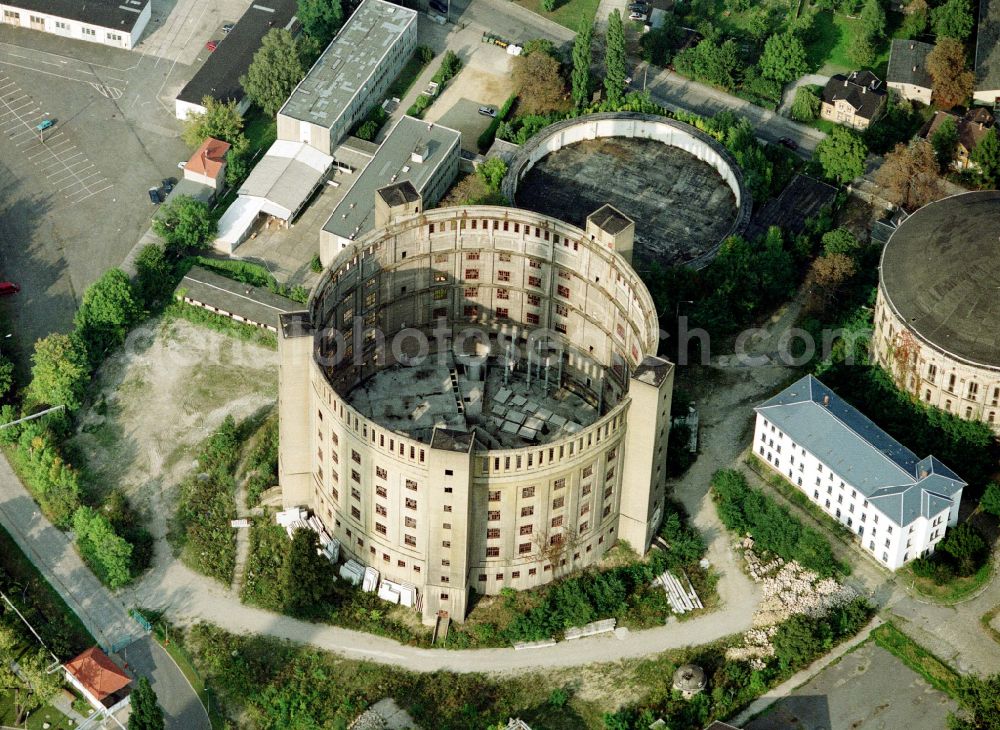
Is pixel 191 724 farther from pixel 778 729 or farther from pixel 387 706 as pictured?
pixel 778 729

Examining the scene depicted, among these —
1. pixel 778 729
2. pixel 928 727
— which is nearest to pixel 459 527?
pixel 778 729

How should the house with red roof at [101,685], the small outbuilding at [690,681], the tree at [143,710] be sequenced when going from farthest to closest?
Answer: 1. the small outbuilding at [690,681]
2. the house with red roof at [101,685]
3. the tree at [143,710]

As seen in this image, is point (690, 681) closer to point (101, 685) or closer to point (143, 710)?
point (143, 710)

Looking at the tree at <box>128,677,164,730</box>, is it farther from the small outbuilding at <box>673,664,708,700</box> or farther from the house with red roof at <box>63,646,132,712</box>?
the small outbuilding at <box>673,664,708,700</box>

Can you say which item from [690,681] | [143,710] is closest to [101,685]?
[143,710]

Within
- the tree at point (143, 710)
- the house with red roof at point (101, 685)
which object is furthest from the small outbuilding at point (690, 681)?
the house with red roof at point (101, 685)

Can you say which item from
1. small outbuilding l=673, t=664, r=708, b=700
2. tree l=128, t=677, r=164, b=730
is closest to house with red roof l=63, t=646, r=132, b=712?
tree l=128, t=677, r=164, b=730

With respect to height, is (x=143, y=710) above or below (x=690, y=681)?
below

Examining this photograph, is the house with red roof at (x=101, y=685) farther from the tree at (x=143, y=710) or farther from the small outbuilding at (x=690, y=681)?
the small outbuilding at (x=690, y=681)
